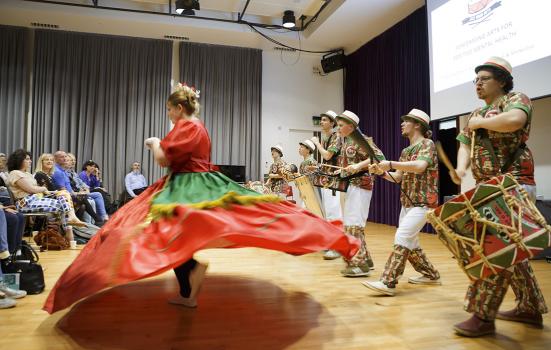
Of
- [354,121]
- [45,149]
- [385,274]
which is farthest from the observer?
[45,149]

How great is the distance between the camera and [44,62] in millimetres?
8523

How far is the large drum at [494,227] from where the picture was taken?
5.65 ft

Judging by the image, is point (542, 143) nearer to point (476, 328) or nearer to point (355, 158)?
point (355, 158)

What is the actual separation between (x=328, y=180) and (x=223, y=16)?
6.33 meters

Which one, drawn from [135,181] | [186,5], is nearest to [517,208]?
[186,5]

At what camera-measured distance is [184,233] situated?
184 centimetres

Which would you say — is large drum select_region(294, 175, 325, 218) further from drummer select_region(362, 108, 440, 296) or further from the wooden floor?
drummer select_region(362, 108, 440, 296)

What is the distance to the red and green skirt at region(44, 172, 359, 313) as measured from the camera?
176 centimetres

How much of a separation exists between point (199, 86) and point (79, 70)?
2.70 metres

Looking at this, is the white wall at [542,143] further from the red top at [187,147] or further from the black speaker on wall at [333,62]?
the black speaker on wall at [333,62]

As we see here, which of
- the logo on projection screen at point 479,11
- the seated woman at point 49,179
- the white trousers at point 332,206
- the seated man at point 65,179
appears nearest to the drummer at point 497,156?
the white trousers at point 332,206

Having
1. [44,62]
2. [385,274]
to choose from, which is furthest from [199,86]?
[385,274]

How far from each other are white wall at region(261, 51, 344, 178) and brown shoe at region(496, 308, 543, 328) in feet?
25.7

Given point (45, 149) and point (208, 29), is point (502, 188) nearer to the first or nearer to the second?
point (208, 29)
